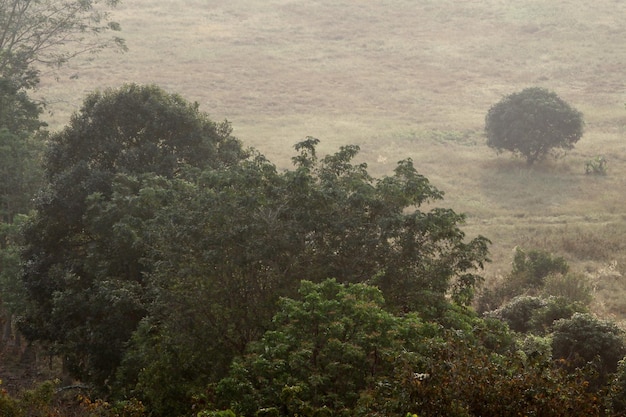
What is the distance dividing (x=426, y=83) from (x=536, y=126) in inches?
916

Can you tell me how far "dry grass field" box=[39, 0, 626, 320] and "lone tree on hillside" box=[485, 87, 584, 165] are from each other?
1.35 meters

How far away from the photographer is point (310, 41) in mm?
83312

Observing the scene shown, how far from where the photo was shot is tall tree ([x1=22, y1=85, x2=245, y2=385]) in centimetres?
1991

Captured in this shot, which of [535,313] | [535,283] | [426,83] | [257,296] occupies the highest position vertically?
[426,83]

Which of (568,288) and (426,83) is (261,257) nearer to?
(568,288)

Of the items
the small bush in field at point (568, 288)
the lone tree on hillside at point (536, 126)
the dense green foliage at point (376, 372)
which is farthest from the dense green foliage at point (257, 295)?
the lone tree on hillside at point (536, 126)

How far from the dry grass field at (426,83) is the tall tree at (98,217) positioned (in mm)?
15360

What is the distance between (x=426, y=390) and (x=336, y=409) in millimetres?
2112

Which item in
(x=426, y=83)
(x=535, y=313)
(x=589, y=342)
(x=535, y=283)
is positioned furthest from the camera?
(x=426, y=83)

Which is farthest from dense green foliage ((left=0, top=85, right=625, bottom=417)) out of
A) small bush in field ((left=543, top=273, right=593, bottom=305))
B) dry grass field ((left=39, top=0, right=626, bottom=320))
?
dry grass field ((left=39, top=0, right=626, bottom=320))

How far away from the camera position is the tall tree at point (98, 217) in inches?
784

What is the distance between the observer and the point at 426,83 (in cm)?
7306

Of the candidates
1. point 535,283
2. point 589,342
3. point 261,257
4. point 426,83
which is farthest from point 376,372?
point 426,83

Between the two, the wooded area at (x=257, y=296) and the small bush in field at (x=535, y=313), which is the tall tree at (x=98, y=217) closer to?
the wooded area at (x=257, y=296)
